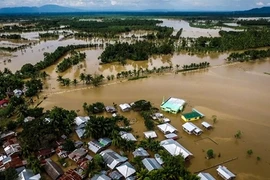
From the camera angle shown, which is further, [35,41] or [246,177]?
[35,41]

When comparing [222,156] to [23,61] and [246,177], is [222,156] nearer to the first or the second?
[246,177]

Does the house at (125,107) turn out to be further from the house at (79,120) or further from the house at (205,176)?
the house at (205,176)

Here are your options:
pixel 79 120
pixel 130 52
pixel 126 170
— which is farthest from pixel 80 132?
pixel 130 52

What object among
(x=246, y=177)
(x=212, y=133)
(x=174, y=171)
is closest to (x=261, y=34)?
(x=212, y=133)

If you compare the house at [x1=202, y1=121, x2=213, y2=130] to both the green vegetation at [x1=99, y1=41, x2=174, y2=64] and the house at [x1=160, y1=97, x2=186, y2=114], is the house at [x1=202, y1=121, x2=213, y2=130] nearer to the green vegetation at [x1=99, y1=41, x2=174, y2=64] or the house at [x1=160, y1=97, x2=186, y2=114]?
the house at [x1=160, y1=97, x2=186, y2=114]

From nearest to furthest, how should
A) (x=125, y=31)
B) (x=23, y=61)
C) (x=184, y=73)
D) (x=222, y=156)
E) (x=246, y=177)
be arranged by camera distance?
1. (x=246, y=177)
2. (x=222, y=156)
3. (x=184, y=73)
4. (x=23, y=61)
5. (x=125, y=31)

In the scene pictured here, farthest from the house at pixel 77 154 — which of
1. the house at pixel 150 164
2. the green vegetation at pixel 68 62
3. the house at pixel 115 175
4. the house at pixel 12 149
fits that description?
the green vegetation at pixel 68 62

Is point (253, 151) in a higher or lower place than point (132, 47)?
lower
